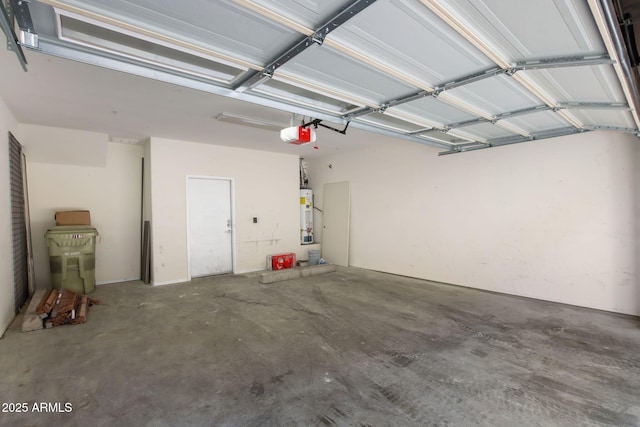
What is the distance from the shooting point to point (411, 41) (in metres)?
1.84

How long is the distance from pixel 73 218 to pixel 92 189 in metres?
0.72

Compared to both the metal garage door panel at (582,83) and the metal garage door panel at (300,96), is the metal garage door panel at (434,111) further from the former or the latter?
the metal garage door panel at (582,83)

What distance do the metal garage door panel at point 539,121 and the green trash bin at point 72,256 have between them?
594 centimetres

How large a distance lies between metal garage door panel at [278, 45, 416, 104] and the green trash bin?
4.23m

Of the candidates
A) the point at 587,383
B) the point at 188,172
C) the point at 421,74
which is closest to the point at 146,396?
the point at 421,74

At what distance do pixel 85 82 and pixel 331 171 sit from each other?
16.5ft

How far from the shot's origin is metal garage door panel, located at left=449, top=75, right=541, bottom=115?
2.44m

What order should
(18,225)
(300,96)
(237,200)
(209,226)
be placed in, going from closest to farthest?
(300,96) → (18,225) → (209,226) → (237,200)

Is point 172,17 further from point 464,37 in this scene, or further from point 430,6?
point 464,37

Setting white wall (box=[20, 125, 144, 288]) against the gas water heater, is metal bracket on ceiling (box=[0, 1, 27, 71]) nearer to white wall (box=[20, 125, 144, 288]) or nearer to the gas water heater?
white wall (box=[20, 125, 144, 288])

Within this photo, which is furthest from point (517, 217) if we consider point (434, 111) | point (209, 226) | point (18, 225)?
point (18, 225)

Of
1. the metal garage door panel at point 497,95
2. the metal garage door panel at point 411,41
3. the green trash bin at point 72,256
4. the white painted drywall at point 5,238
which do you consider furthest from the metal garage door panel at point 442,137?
the green trash bin at point 72,256

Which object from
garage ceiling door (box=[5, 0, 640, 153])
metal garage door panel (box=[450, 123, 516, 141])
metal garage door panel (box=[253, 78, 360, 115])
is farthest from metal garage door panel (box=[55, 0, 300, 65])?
metal garage door panel (box=[450, 123, 516, 141])

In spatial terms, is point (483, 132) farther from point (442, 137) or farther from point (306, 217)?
point (306, 217)
